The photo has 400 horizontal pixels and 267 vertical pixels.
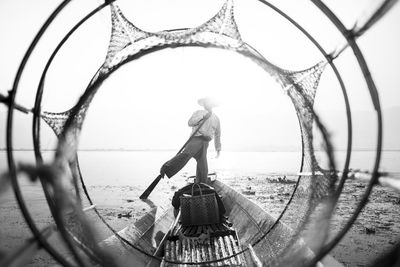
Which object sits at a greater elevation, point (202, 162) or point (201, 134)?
point (201, 134)

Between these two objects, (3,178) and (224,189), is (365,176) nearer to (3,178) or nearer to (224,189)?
A: (3,178)

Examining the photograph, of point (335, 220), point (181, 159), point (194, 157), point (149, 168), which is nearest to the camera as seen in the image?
point (181, 159)

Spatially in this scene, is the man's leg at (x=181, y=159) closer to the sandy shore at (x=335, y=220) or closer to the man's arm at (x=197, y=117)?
the man's arm at (x=197, y=117)

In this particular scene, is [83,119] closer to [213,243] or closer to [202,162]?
[213,243]

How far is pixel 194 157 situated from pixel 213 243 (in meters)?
3.60

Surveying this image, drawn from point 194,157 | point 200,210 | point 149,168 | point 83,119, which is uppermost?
point 83,119

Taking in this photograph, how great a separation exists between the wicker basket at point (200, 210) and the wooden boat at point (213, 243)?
130mm

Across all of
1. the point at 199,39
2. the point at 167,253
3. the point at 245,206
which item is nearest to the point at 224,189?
the point at 245,206

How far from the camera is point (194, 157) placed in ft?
25.0

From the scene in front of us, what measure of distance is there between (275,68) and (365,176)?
1.04 meters

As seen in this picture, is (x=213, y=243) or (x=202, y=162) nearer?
(x=213, y=243)

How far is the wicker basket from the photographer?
189 inches

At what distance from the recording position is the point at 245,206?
579cm

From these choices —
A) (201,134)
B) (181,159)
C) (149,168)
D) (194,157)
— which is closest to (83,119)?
(181,159)
